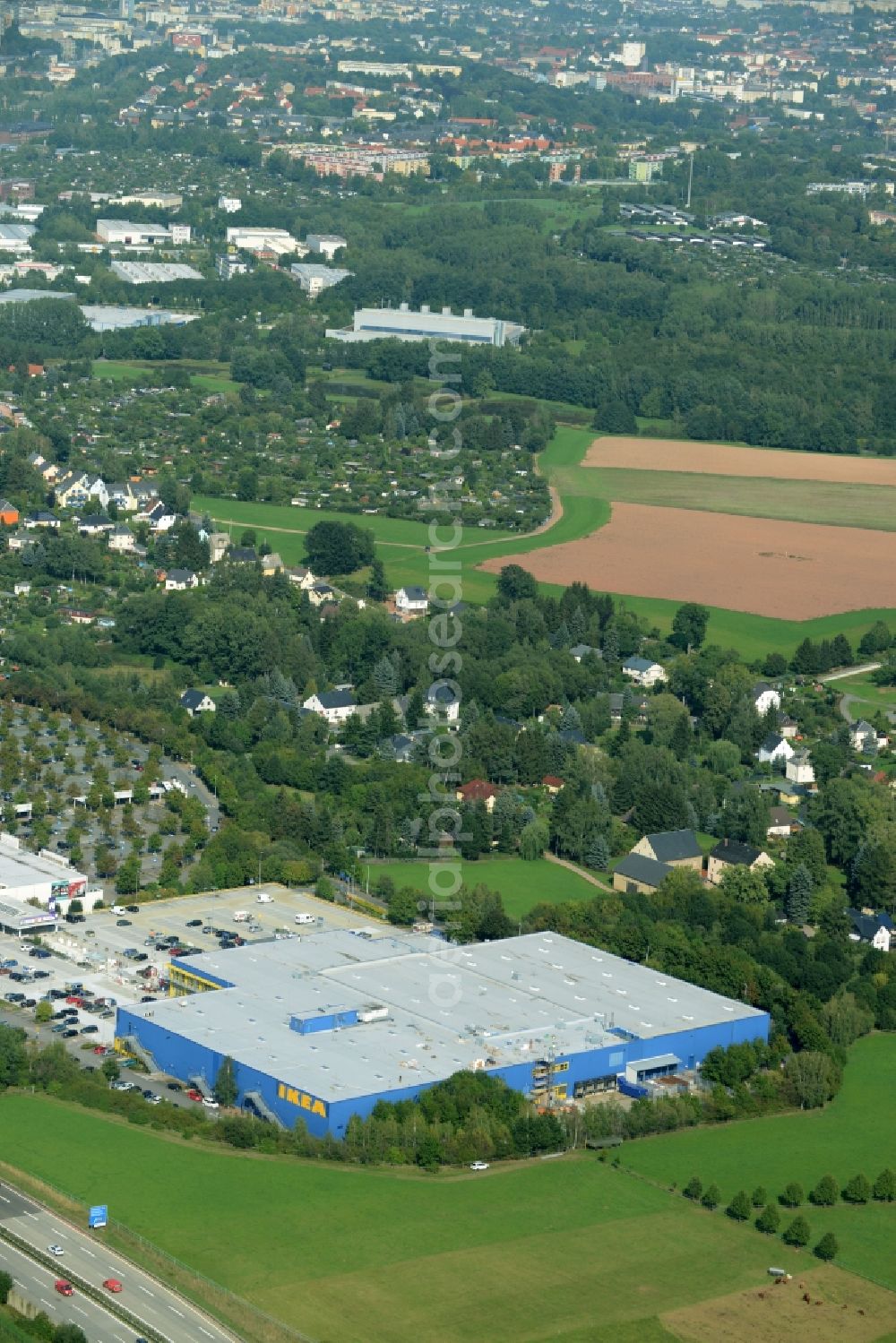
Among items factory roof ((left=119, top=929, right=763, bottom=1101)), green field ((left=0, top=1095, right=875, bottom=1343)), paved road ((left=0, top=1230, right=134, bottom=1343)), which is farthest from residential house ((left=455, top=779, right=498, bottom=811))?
paved road ((left=0, top=1230, right=134, bottom=1343))

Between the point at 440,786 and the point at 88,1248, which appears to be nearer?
the point at 88,1248

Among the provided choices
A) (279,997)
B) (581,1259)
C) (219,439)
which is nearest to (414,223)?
(219,439)

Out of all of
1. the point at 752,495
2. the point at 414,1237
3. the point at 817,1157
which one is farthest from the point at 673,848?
the point at 752,495

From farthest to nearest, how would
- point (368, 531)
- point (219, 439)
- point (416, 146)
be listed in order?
point (416, 146)
point (219, 439)
point (368, 531)

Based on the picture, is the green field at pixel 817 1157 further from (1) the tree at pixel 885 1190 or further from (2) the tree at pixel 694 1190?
(2) the tree at pixel 694 1190

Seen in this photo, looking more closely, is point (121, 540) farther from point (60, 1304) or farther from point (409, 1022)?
point (60, 1304)

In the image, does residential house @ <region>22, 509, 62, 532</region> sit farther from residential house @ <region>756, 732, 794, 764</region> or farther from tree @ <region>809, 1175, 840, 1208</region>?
tree @ <region>809, 1175, 840, 1208</region>

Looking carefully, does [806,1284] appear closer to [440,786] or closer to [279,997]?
[279,997]

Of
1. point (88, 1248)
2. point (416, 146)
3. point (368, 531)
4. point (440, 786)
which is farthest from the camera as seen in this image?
point (416, 146)

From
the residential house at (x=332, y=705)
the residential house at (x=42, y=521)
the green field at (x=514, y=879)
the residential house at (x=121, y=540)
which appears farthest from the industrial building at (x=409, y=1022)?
the residential house at (x=42, y=521)
